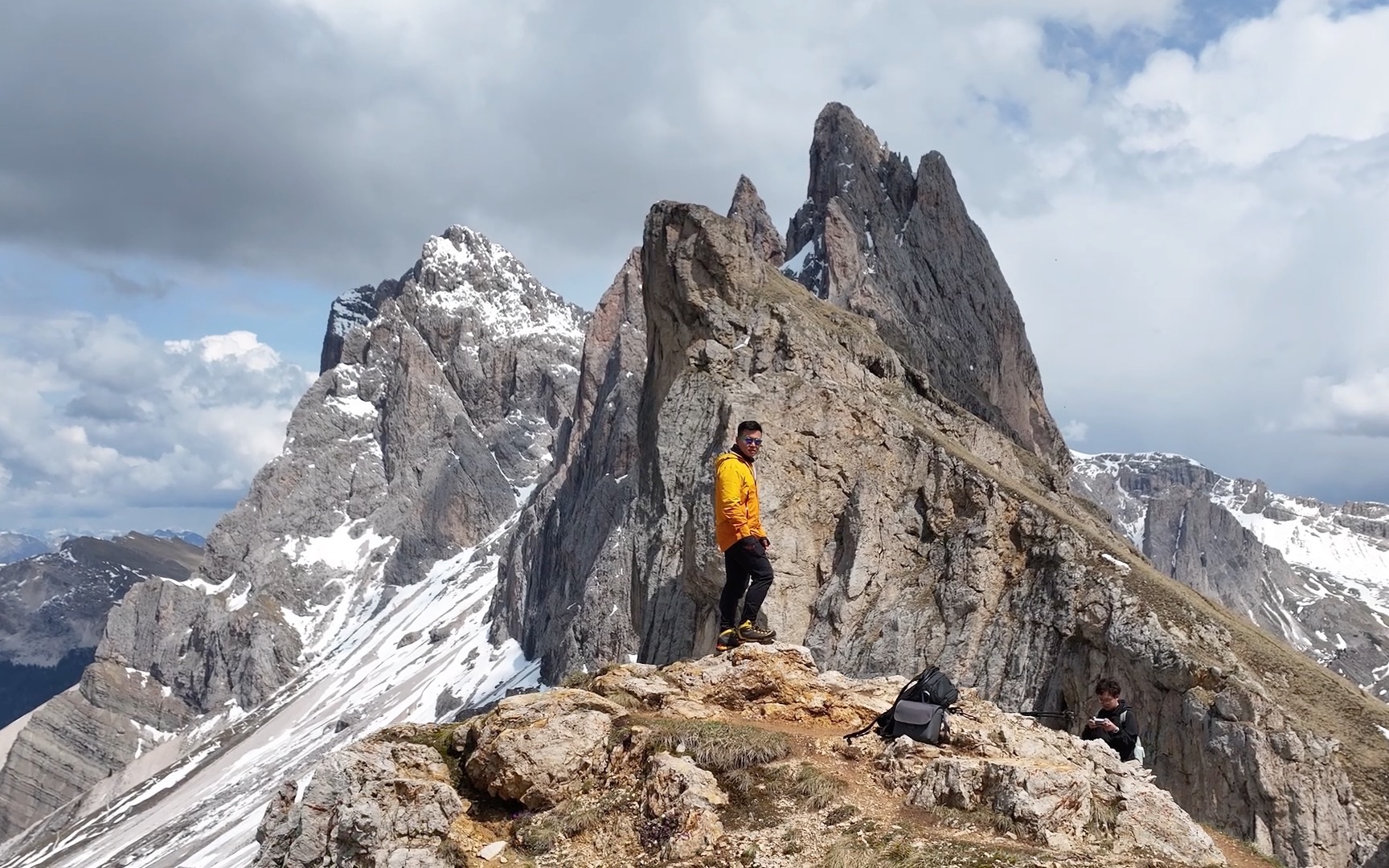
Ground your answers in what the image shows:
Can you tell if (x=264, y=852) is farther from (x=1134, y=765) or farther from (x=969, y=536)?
(x=969, y=536)

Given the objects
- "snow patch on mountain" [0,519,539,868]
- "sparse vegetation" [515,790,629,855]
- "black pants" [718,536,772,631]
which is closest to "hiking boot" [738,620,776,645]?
"black pants" [718,536,772,631]

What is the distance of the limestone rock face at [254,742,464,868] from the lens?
1202 cm

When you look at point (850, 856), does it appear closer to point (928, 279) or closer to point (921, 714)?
point (921, 714)

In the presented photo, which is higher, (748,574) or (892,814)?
(748,574)

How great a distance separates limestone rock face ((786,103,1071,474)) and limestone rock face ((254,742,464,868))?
87.2m

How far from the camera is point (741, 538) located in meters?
16.4

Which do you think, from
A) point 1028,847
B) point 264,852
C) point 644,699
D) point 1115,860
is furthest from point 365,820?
point 1115,860

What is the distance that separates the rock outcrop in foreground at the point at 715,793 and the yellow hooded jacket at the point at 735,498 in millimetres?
2651

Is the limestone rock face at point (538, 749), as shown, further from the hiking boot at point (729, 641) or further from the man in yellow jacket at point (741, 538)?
the man in yellow jacket at point (741, 538)

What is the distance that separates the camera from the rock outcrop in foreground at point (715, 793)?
10.7m

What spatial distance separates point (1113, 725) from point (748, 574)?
5972mm

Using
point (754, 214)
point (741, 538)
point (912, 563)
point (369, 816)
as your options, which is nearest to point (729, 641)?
point (741, 538)

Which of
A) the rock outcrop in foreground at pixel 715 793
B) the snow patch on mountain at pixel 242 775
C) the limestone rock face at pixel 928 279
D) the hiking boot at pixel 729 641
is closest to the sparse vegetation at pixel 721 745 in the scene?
the rock outcrop in foreground at pixel 715 793

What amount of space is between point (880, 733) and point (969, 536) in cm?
4111
